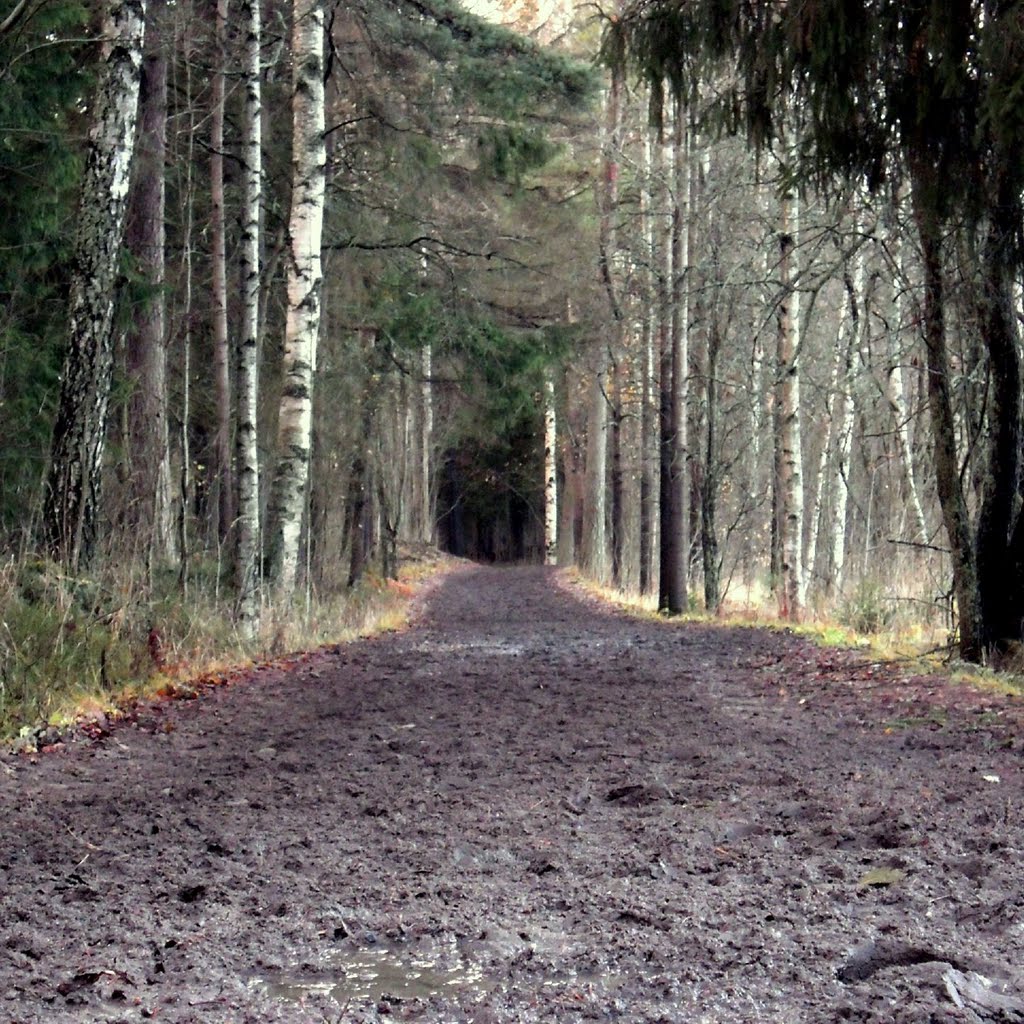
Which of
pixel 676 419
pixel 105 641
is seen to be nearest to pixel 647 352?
pixel 676 419

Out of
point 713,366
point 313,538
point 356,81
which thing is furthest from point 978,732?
point 313,538

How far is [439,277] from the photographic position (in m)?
20.9

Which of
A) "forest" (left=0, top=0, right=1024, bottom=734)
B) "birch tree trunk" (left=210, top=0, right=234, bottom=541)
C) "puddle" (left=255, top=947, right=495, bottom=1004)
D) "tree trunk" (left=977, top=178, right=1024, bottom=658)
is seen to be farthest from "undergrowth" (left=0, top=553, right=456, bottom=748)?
"tree trunk" (left=977, top=178, right=1024, bottom=658)

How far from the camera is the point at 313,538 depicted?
21.2 meters

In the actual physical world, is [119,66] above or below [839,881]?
above

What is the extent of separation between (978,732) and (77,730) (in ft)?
17.1

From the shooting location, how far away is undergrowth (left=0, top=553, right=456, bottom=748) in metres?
7.56

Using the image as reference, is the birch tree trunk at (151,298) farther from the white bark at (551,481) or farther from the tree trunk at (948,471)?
the white bark at (551,481)

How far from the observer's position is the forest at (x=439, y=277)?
853 cm

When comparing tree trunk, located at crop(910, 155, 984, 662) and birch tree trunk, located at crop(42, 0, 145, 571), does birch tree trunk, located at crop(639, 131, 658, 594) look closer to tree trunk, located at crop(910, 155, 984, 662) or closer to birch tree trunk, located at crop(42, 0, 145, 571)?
tree trunk, located at crop(910, 155, 984, 662)

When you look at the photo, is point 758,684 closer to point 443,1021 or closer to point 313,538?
point 443,1021

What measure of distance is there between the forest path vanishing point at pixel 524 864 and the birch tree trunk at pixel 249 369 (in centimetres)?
421

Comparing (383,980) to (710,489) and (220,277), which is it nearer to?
(220,277)

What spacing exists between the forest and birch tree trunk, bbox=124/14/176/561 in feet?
0.15
